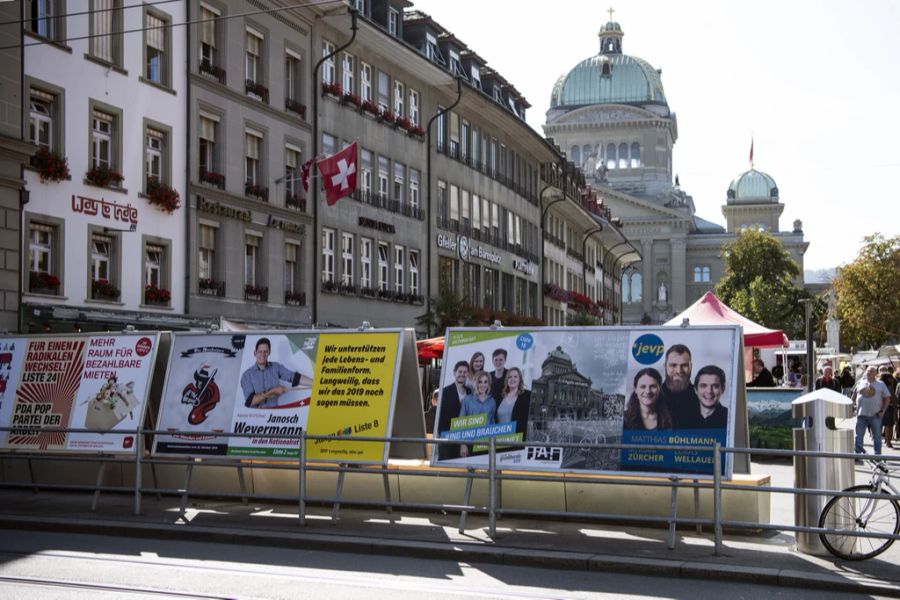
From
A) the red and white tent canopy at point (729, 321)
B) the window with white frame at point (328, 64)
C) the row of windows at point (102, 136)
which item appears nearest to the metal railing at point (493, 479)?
the row of windows at point (102, 136)

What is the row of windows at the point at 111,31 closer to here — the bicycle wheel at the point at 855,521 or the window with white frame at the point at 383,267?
the window with white frame at the point at 383,267

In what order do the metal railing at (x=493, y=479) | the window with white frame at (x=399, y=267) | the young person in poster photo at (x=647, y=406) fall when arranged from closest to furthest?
the metal railing at (x=493, y=479), the young person in poster photo at (x=647, y=406), the window with white frame at (x=399, y=267)

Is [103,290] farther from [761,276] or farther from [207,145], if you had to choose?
[761,276]

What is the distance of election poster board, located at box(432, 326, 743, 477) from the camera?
503 inches

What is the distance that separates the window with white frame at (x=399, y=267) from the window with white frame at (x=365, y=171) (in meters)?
2.97

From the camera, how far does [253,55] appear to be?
33.0m

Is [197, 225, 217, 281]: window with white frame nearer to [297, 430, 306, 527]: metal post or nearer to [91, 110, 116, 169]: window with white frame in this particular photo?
[91, 110, 116, 169]: window with white frame

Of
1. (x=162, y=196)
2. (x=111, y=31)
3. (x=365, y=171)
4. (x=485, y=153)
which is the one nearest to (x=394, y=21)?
(x=365, y=171)

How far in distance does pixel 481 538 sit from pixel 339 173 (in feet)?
68.2

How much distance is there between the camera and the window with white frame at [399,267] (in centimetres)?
4153

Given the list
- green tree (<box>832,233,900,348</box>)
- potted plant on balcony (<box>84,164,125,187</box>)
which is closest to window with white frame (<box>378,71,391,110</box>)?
potted plant on balcony (<box>84,164,125,187</box>)

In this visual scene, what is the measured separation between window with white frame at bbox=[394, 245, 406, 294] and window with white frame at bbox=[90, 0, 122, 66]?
15819mm

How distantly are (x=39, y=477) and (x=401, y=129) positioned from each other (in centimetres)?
2643

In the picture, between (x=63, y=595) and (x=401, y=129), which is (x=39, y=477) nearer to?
(x=63, y=595)
